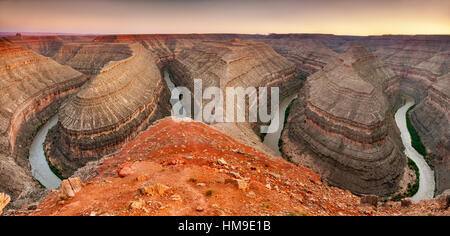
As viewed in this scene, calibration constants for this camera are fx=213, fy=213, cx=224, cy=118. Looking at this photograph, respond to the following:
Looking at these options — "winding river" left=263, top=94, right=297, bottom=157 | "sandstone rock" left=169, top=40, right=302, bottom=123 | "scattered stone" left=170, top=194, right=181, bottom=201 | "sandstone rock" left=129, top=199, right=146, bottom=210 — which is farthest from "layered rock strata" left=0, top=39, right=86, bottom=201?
"winding river" left=263, top=94, right=297, bottom=157

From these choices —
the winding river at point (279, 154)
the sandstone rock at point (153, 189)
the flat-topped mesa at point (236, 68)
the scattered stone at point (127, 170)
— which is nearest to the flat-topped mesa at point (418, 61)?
the winding river at point (279, 154)

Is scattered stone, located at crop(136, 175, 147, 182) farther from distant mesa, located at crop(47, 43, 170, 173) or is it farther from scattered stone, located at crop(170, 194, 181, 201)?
distant mesa, located at crop(47, 43, 170, 173)

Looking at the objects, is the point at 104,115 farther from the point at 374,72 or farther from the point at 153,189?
the point at 374,72

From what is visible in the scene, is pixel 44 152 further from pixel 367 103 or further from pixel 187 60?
pixel 367 103

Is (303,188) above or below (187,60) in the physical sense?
below

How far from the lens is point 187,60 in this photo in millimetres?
93062

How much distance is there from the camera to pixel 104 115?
Answer: 45.3 m

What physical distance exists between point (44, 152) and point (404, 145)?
80272mm

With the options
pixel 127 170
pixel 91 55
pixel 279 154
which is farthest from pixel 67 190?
pixel 91 55

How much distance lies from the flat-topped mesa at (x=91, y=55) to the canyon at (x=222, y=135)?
0.78 m

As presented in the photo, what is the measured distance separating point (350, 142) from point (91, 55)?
103794 mm

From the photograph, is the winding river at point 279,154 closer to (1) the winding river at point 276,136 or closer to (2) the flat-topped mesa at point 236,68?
(1) the winding river at point 276,136

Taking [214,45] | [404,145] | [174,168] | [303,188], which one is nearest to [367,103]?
[404,145]

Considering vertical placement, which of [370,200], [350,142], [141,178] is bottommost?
[350,142]
